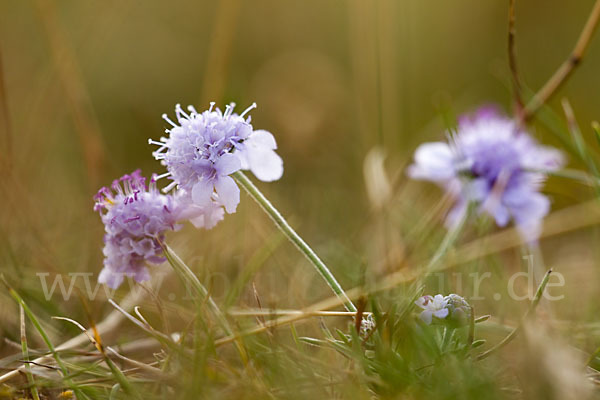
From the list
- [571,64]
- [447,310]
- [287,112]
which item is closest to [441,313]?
[447,310]

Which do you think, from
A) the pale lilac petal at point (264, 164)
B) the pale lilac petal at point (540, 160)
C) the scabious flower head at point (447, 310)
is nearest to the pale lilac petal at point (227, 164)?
the pale lilac petal at point (264, 164)

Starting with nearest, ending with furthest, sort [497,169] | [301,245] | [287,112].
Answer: [301,245] < [497,169] < [287,112]

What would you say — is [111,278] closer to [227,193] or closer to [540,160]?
[227,193]

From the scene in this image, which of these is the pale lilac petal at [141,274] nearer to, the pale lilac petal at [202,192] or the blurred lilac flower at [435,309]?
the pale lilac petal at [202,192]

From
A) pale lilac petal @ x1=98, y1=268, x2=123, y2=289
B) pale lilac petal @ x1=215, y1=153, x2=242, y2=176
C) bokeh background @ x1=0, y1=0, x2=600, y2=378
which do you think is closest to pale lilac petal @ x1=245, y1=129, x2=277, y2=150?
pale lilac petal @ x1=215, y1=153, x2=242, y2=176

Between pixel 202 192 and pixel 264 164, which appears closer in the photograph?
pixel 202 192

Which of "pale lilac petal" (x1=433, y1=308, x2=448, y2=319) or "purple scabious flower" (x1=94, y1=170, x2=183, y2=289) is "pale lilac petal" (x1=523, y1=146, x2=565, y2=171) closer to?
"pale lilac petal" (x1=433, y1=308, x2=448, y2=319)
